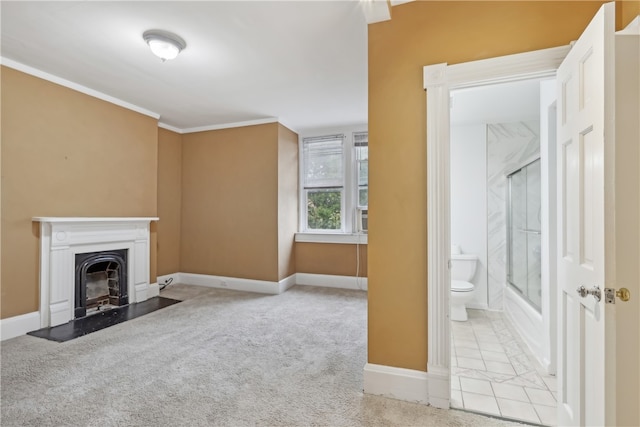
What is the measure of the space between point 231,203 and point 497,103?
12.5ft

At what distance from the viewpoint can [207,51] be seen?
2.65m

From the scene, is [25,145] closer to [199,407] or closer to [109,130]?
[109,130]

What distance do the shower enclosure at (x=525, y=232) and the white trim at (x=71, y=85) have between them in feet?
15.7

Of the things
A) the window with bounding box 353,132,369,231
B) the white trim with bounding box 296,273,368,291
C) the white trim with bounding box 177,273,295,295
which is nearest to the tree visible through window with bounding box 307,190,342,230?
the window with bounding box 353,132,369,231

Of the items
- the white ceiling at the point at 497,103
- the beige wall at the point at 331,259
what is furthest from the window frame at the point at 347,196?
the white ceiling at the point at 497,103

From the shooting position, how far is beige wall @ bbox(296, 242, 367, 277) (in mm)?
4727

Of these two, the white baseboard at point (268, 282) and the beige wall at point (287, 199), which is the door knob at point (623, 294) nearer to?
the white baseboard at point (268, 282)

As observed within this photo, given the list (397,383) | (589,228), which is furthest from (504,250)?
(589,228)

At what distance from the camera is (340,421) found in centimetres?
168

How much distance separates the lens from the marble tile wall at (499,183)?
376cm

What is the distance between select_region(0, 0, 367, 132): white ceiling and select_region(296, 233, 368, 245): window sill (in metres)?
1.91

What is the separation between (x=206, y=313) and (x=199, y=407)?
1834mm

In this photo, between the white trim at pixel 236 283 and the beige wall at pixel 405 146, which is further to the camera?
the white trim at pixel 236 283

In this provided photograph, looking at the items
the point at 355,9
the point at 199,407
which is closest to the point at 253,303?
the point at 199,407
